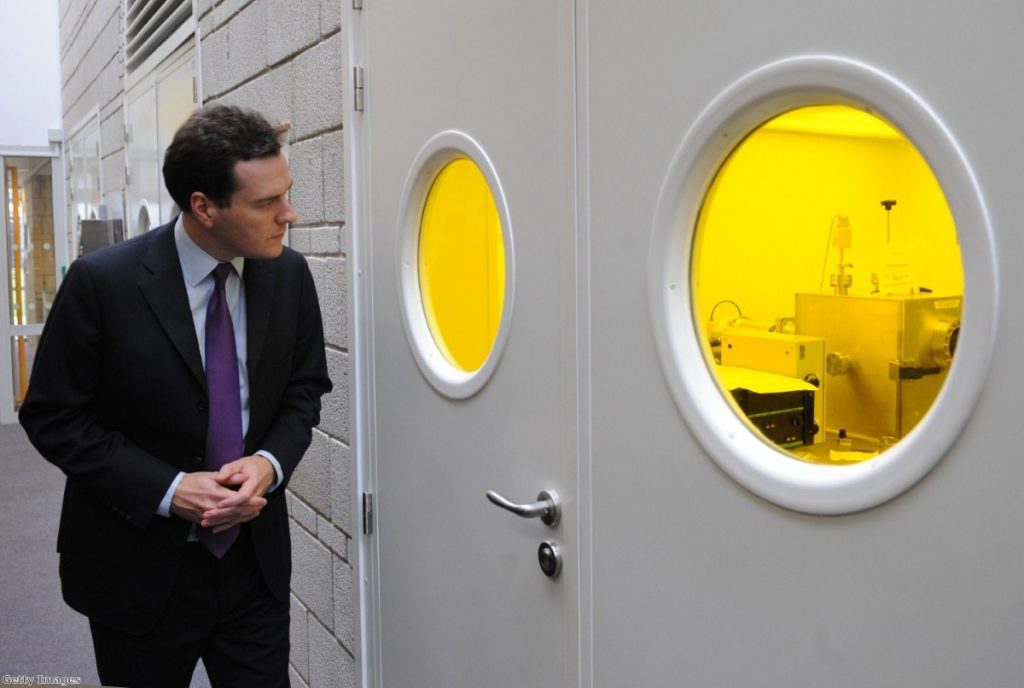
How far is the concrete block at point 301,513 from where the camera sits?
106 inches

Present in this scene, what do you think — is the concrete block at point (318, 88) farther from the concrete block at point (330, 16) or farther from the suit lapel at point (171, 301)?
the suit lapel at point (171, 301)

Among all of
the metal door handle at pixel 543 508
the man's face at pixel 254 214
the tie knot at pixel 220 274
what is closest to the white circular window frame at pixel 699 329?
the metal door handle at pixel 543 508

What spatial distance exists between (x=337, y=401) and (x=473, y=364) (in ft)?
2.27

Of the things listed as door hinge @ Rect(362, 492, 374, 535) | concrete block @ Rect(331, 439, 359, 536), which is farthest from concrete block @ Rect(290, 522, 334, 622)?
door hinge @ Rect(362, 492, 374, 535)

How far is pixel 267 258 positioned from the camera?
6.36ft

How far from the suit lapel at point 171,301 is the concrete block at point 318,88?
69 cm

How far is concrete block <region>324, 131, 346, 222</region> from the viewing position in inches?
92.2

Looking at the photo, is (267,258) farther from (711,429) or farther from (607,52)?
(711,429)

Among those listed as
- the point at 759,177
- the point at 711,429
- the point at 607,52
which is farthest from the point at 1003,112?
the point at 607,52

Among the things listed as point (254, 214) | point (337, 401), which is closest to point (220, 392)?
point (254, 214)

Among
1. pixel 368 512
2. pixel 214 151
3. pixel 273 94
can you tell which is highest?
pixel 273 94

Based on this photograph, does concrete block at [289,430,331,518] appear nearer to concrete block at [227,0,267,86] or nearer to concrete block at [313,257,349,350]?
concrete block at [313,257,349,350]

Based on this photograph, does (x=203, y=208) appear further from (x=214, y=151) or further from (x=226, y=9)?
(x=226, y=9)

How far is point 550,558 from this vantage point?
156 centimetres
